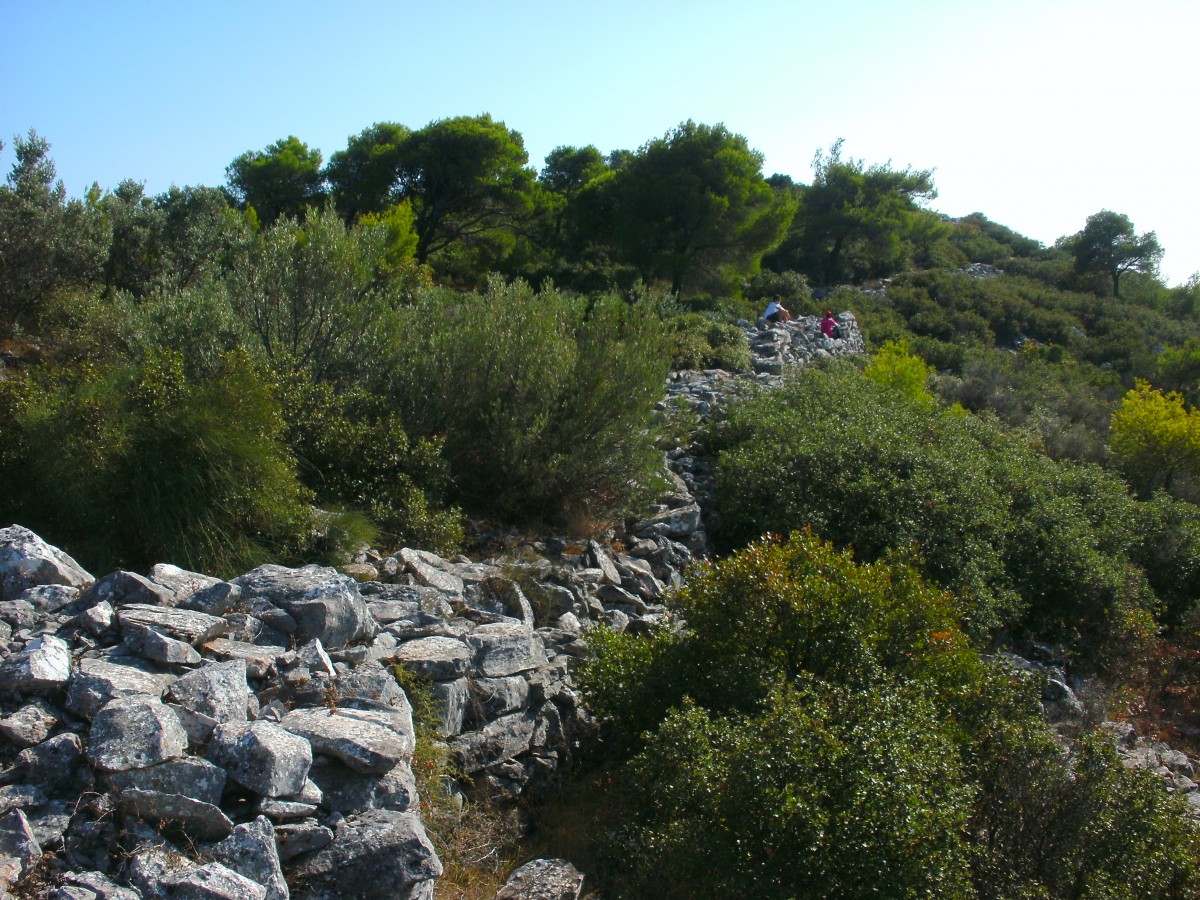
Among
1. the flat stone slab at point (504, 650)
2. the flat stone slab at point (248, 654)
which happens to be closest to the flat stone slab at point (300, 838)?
the flat stone slab at point (248, 654)

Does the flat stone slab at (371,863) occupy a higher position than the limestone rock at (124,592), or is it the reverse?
the limestone rock at (124,592)

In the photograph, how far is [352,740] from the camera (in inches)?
158

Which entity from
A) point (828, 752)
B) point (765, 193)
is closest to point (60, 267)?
point (828, 752)

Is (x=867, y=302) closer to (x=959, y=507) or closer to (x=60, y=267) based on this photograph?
(x=959, y=507)

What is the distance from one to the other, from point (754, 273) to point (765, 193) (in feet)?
7.77

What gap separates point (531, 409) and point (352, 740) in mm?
5045

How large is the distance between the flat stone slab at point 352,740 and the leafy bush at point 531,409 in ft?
15.1

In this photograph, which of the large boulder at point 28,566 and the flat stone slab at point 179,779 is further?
the large boulder at point 28,566

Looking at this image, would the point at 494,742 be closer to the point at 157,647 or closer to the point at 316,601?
the point at 316,601

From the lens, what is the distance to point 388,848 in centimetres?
375

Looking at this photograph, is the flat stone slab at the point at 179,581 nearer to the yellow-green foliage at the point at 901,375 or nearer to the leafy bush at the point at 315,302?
the leafy bush at the point at 315,302

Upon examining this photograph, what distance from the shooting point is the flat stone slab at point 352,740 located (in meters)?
4.01

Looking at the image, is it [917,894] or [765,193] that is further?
[765,193]

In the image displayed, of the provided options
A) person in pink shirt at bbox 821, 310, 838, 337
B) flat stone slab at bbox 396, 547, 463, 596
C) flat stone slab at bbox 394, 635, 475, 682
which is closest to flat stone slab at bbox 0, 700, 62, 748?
flat stone slab at bbox 394, 635, 475, 682
